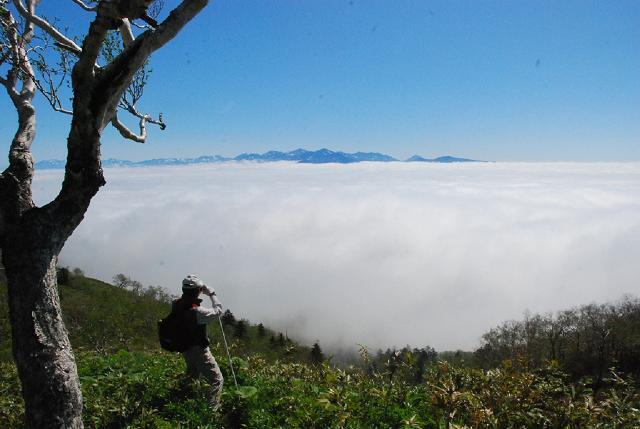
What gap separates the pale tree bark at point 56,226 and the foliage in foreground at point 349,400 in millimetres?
1622

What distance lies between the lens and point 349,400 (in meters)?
7.15

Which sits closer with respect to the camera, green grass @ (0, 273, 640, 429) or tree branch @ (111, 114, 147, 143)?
green grass @ (0, 273, 640, 429)

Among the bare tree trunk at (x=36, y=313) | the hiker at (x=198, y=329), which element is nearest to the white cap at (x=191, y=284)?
the hiker at (x=198, y=329)

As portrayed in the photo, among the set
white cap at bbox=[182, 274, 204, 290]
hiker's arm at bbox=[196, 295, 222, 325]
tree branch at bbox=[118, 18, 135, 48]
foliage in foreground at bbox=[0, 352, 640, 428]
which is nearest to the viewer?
foliage in foreground at bbox=[0, 352, 640, 428]

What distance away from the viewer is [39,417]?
5.30 metres

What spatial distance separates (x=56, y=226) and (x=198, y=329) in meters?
3.60

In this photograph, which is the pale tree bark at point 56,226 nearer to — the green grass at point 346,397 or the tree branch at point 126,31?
the green grass at point 346,397

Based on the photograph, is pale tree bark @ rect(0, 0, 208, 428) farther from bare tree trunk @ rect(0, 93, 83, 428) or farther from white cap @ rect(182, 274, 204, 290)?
white cap @ rect(182, 274, 204, 290)

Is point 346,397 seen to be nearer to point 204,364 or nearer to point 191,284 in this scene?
point 204,364

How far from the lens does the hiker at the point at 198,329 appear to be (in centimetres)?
797

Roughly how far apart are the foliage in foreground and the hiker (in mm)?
304

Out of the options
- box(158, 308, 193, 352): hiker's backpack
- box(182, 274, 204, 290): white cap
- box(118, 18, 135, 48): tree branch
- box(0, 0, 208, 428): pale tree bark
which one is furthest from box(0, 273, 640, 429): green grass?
box(118, 18, 135, 48): tree branch

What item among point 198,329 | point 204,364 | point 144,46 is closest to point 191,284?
point 198,329

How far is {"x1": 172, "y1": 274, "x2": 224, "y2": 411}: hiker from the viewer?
797cm
